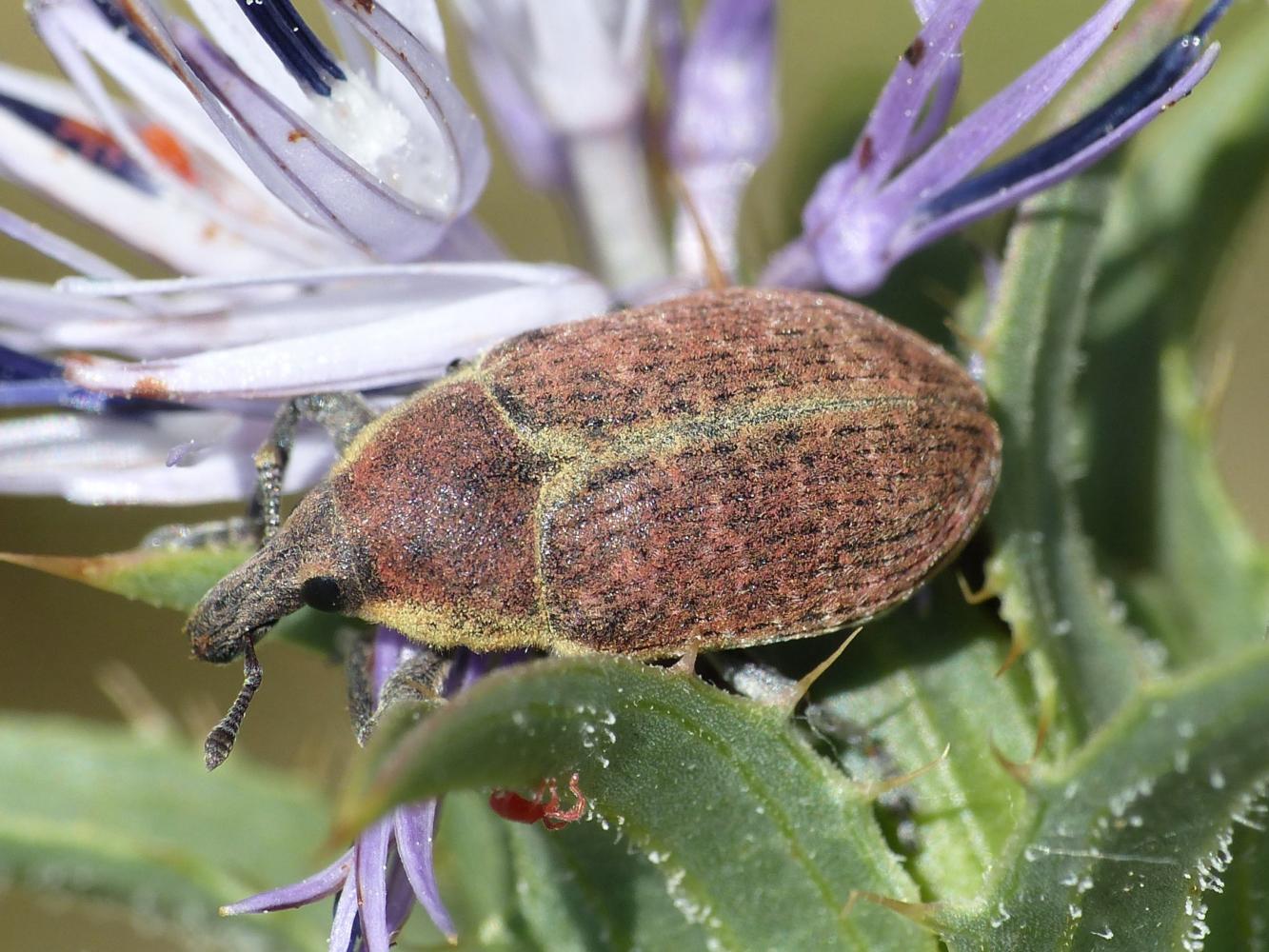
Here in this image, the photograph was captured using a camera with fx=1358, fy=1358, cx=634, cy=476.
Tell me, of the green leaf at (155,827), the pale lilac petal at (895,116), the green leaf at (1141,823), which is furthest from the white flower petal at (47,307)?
the green leaf at (1141,823)

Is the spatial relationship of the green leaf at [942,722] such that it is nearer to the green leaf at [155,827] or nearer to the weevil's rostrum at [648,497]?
the weevil's rostrum at [648,497]

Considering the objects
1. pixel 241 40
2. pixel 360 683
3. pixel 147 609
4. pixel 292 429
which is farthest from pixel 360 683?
pixel 147 609

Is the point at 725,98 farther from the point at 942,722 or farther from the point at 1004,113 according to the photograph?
the point at 942,722

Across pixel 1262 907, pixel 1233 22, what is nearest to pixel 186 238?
pixel 1262 907

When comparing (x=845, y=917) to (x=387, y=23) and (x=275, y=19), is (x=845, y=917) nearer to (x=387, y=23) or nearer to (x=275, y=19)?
(x=387, y=23)

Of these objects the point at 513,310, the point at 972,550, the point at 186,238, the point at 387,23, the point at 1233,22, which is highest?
the point at 387,23

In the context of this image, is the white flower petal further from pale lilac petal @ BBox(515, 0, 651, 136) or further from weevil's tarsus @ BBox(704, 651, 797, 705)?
weevil's tarsus @ BBox(704, 651, 797, 705)
